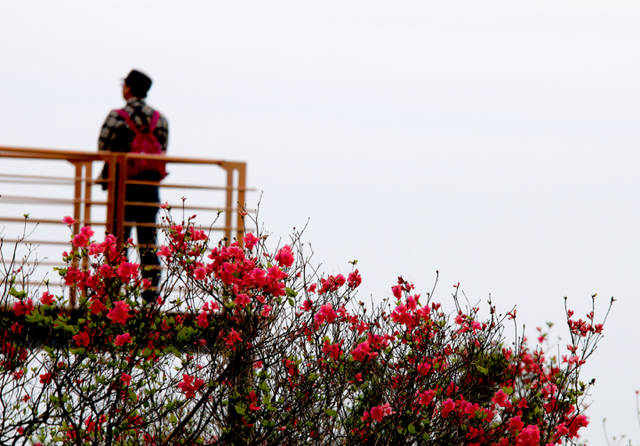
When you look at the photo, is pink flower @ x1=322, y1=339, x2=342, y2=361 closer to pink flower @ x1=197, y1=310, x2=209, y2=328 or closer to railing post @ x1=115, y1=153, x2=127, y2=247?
pink flower @ x1=197, y1=310, x2=209, y2=328

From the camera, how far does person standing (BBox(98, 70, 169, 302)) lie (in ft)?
28.6

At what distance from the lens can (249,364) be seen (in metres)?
4.10

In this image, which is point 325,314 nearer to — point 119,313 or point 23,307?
point 119,313

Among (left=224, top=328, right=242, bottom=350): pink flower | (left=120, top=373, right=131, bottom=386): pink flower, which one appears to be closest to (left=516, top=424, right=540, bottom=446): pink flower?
(left=224, top=328, right=242, bottom=350): pink flower

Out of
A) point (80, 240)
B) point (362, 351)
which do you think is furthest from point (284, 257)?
point (80, 240)

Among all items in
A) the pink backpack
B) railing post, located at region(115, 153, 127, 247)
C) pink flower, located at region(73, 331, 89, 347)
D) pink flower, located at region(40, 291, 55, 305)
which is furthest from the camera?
the pink backpack

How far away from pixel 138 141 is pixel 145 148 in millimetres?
99

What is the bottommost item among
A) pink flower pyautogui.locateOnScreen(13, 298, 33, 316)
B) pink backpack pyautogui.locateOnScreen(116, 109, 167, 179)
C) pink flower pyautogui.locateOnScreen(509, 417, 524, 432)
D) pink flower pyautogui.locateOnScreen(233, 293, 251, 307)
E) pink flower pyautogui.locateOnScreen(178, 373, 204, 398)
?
Result: pink flower pyautogui.locateOnScreen(509, 417, 524, 432)

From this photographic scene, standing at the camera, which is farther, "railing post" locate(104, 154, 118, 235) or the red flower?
"railing post" locate(104, 154, 118, 235)

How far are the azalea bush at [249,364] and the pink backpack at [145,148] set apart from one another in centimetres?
419

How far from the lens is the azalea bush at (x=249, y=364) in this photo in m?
3.96

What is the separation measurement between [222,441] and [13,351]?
3.82ft

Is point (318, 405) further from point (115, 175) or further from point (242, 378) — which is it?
point (115, 175)

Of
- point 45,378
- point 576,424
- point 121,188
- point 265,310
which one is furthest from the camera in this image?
point 121,188
